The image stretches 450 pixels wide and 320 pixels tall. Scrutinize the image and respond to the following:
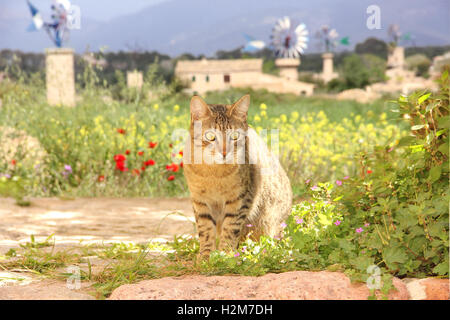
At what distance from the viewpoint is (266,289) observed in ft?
8.89

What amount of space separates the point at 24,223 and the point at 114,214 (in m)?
1.04

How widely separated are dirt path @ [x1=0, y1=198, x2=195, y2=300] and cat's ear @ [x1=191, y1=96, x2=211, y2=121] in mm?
880

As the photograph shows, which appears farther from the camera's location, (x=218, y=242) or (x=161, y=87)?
(x=161, y=87)

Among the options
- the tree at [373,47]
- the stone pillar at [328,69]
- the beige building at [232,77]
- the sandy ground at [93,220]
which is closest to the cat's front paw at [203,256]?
the sandy ground at [93,220]

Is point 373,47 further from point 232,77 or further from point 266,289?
point 266,289

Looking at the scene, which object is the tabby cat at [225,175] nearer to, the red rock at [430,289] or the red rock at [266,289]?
the red rock at [266,289]

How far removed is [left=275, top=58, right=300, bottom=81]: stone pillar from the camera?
889 inches

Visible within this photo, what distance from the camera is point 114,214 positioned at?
245 inches

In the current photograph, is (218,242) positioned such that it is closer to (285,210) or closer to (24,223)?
(285,210)

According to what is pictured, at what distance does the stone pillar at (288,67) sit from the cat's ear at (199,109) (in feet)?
64.1

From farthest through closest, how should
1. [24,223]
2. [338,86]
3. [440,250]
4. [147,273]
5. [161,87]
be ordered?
[338,86], [161,87], [24,223], [147,273], [440,250]

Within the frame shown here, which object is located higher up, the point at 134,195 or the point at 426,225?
the point at 426,225

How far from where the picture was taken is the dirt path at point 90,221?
16.2 feet
